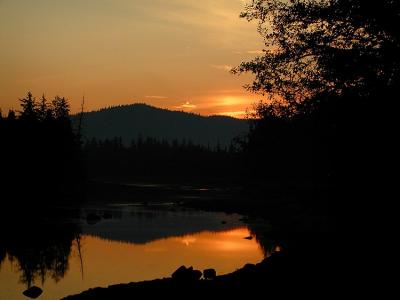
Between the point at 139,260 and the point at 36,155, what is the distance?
44.7 metres

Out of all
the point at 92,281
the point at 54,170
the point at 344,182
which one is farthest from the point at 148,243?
the point at 54,170

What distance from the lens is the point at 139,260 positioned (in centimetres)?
3384

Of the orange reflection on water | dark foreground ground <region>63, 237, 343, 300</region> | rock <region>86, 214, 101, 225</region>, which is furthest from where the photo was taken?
rock <region>86, 214, 101, 225</region>

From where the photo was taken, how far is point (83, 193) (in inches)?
Answer: 3752

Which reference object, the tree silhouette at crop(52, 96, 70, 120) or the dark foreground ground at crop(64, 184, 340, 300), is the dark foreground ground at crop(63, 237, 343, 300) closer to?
the dark foreground ground at crop(64, 184, 340, 300)

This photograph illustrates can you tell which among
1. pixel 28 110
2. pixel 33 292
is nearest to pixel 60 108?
pixel 28 110

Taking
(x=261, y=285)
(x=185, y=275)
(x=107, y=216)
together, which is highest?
(x=261, y=285)

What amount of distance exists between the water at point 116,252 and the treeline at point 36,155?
18.7 m

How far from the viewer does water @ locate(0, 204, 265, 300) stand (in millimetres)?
27562

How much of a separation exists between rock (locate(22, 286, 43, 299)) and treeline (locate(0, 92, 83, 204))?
43.9 m

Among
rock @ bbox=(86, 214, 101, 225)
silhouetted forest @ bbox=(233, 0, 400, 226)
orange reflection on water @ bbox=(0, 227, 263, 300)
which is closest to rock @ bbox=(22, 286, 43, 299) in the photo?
orange reflection on water @ bbox=(0, 227, 263, 300)

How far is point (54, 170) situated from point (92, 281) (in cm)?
5474

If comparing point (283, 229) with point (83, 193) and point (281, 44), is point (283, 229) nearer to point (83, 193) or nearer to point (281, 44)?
point (281, 44)

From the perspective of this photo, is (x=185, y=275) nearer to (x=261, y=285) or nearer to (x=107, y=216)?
(x=261, y=285)
